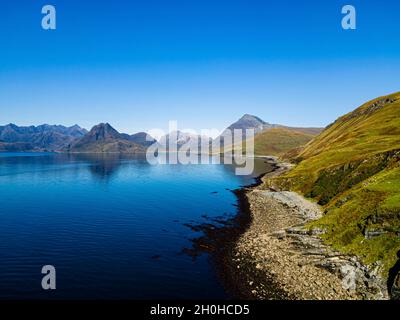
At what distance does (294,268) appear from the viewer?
4478 centimetres

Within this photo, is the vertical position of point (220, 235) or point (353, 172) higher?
point (353, 172)

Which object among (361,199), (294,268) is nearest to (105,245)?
(294,268)

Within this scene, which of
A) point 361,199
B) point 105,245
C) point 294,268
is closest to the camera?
point 294,268

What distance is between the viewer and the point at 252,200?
105312 mm

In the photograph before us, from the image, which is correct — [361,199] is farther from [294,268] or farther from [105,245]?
[105,245]

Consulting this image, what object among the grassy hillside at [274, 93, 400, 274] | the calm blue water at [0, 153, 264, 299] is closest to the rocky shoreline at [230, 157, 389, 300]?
the grassy hillside at [274, 93, 400, 274]

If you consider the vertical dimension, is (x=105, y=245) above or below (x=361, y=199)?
below

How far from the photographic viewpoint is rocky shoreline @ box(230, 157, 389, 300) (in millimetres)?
37375

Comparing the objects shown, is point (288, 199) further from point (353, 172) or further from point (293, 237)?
point (293, 237)

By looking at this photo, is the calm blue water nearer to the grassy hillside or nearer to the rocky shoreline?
the rocky shoreline

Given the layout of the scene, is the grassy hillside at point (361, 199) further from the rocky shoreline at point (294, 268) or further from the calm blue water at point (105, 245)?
the calm blue water at point (105, 245)

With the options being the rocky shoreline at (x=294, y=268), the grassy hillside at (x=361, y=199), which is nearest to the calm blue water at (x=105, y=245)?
the rocky shoreline at (x=294, y=268)

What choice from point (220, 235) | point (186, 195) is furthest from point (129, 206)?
point (220, 235)
